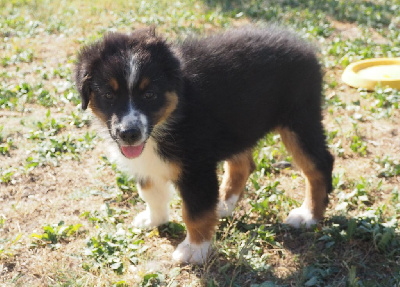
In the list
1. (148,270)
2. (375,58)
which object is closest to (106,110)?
(148,270)

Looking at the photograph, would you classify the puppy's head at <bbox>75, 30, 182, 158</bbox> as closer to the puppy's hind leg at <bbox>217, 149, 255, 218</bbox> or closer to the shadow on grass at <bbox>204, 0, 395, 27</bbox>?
the puppy's hind leg at <bbox>217, 149, 255, 218</bbox>

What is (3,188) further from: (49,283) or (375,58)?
(375,58)

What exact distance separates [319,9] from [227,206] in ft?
25.6

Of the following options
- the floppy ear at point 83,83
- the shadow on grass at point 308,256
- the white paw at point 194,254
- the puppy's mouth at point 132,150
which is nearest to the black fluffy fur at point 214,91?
the floppy ear at point 83,83

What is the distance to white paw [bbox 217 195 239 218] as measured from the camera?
4453 mm

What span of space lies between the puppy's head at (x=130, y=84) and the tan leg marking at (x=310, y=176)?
1.19 meters

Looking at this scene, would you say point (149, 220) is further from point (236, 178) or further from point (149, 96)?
point (149, 96)

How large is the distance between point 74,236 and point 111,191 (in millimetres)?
751

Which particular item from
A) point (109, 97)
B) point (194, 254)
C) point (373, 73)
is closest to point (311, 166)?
point (194, 254)

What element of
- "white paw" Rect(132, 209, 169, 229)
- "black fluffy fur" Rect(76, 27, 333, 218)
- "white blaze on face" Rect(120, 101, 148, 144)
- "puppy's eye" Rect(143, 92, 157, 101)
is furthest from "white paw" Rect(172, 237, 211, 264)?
"puppy's eye" Rect(143, 92, 157, 101)

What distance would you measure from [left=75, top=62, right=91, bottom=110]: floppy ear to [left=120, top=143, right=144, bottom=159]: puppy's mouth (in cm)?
42

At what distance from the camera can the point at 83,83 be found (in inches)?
140

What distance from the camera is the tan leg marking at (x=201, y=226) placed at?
375 centimetres

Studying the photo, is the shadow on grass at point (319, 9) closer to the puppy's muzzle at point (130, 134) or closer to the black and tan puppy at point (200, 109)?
the black and tan puppy at point (200, 109)
